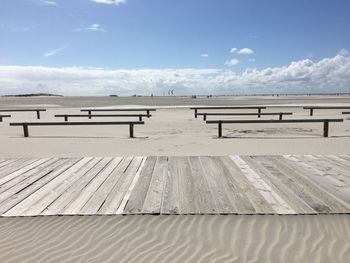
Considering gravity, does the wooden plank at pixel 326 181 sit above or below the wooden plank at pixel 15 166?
above

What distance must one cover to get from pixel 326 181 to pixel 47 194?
3960mm

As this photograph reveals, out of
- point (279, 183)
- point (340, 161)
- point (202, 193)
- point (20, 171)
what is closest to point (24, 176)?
point (20, 171)

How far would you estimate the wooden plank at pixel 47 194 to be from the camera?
4.14 meters

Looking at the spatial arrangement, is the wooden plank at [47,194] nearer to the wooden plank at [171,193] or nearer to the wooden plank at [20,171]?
the wooden plank at [20,171]

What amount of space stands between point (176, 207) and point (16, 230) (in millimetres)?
1781

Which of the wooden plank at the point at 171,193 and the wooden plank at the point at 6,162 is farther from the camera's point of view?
the wooden plank at the point at 6,162

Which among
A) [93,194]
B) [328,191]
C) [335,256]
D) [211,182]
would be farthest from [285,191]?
[93,194]

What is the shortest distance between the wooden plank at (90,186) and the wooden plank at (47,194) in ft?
0.70

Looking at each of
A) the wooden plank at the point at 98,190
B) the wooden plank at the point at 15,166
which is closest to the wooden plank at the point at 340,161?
the wooden plank at the point at 98,190

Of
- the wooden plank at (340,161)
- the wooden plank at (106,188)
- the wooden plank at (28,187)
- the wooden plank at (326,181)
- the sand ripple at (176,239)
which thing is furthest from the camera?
the wooden plank at (340,161)

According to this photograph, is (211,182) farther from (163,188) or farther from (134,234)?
(134,234)

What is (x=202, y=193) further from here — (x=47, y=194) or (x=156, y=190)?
(x=47, y=194)

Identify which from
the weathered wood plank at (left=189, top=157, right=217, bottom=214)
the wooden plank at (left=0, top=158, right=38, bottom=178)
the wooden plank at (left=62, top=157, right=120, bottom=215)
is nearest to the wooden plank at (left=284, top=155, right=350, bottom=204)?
the weathered wood plank at (left=189, top=157, right=217, bottom=214)

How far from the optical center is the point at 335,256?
10.3ft
